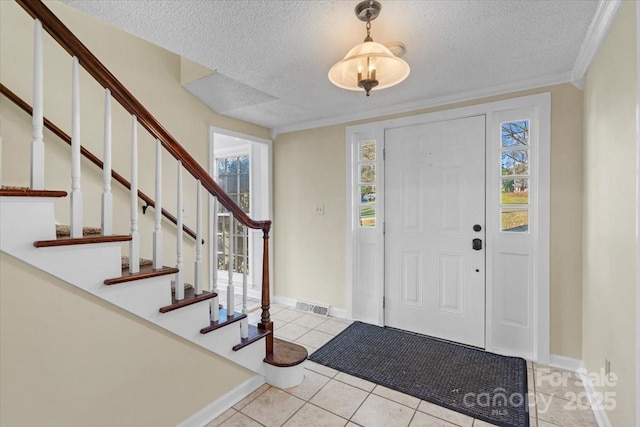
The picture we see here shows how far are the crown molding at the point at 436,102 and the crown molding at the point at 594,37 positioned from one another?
93mm

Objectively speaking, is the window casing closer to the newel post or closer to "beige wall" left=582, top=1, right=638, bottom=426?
the newel post

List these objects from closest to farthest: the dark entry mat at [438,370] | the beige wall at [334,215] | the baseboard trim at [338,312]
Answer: the dark entry mat at [438,370] → the beige wall at [334,215] → the baseboard trim at [338,312]

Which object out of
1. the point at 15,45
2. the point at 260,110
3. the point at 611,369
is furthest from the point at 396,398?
the point at 15,45

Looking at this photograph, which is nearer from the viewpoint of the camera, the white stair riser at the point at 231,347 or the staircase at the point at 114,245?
the staircase at the point at 114,245

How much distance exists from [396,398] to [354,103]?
2537mm

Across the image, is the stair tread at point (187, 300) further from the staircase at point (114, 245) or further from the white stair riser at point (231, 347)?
the white stair riser at point (231, 347)

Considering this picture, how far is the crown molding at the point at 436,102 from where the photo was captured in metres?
2.35

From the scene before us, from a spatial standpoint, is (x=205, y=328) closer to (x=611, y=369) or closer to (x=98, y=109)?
(x=98, y=109)

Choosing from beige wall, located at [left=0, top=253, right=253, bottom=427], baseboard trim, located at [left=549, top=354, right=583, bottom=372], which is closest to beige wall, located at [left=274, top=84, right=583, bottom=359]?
baseboard trim, located at [left=549, top=354, right=583, bottom=372]

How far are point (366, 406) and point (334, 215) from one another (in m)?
1.94

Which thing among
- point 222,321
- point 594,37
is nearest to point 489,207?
point 594,37

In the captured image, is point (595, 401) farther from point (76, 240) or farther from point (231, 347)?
point (76, 240)

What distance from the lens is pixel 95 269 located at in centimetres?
Result: 137

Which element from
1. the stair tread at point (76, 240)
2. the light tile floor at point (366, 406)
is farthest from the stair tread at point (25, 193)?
the light tile floor at point (366, 406)
